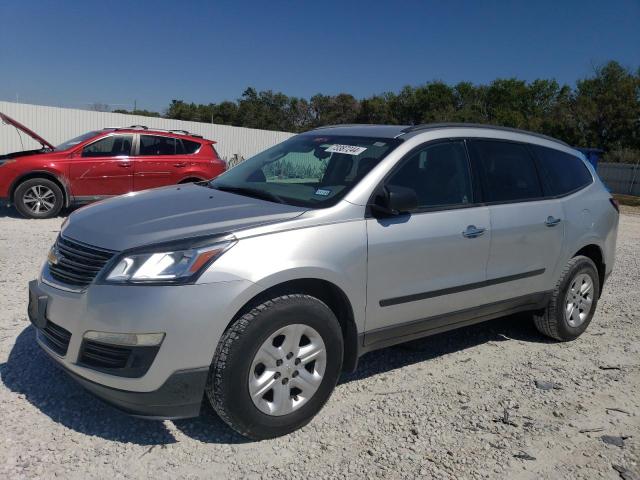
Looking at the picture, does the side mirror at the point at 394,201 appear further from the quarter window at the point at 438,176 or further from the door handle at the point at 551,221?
the door handle at the point at 551,221

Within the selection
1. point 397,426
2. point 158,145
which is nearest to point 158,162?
point 158,145

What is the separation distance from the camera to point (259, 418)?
3143mm

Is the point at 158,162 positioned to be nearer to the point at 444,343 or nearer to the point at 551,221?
the point at 444,343

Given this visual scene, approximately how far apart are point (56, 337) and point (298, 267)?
1368mm

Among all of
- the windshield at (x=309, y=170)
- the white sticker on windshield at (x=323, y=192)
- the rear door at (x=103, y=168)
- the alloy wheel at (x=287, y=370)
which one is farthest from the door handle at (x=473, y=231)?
the rear door at (x=103, y=168)

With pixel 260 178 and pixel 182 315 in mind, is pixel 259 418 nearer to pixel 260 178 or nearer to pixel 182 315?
pixel 182 315

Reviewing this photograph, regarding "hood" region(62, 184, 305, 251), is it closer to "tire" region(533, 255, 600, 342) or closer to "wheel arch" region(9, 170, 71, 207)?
"tire" region(533, 255, 600, 342)

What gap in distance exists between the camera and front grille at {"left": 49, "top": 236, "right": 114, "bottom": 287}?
3.03 metres

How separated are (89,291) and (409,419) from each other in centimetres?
205

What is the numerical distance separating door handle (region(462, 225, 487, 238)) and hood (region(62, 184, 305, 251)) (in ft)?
4.22

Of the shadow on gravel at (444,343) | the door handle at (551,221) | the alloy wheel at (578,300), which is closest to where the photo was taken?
the shadow on gravel at (444,343)

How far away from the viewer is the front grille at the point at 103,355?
288cm

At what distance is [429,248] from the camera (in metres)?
3.82

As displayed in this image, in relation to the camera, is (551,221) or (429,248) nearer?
(429,248)
